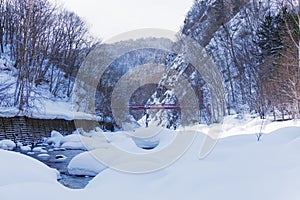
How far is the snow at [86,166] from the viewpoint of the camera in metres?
7.89

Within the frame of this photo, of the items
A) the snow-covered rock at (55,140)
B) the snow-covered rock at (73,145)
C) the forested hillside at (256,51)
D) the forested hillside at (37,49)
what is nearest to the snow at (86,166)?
the snow-covered rock at (73,145)

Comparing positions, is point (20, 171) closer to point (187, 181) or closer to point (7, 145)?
point (187, 181)

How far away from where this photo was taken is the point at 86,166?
8.02 meters

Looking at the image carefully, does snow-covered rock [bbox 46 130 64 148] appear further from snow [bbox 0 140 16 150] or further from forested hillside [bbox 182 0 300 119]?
forested hillside [bbox 182 0 300 119]

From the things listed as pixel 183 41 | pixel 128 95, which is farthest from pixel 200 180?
pixel 183 41

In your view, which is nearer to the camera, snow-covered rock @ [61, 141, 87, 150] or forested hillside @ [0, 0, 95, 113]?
snow-covered rock @ [61, 141, 87, 150]

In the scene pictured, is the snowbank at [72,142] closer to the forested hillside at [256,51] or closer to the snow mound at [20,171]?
the forested hillside at [256,51]

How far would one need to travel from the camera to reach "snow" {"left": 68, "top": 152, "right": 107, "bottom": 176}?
7.89 m

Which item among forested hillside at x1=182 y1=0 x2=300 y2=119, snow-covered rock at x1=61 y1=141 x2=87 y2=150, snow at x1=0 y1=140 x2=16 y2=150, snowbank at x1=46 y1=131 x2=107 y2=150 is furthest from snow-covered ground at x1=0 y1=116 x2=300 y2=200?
snow-covered rock at x1=61 y1=141 x2=87 y2=150

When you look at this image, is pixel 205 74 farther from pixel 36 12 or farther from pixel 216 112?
→ pixel 36 12

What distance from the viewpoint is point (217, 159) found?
5770 mm

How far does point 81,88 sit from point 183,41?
37.7ft

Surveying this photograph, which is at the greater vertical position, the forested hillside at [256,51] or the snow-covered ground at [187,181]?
Answer: the forested hillside at [256,51]

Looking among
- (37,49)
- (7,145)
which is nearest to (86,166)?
(7,145)
